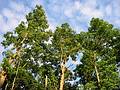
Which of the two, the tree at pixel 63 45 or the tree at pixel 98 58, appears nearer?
the tree at pixel 98 58

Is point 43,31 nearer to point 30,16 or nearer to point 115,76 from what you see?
point 30,16

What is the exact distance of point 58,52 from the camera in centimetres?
3938

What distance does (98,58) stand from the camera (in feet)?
123

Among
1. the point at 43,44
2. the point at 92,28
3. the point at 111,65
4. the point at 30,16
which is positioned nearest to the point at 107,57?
the point at 111,65

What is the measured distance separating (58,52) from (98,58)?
5149 millimetres

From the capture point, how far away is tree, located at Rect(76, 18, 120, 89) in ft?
114

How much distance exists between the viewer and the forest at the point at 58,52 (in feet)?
122

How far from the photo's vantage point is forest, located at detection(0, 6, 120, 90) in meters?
37.3

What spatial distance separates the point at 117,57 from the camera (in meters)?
39.6

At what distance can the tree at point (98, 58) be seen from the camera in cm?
3488

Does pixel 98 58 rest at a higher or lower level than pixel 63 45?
lower

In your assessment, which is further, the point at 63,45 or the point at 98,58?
the point at 63,45

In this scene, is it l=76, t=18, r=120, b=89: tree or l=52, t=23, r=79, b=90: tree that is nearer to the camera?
l=76, t=18, r=120, b=89: tree

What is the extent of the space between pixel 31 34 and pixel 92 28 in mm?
8235
